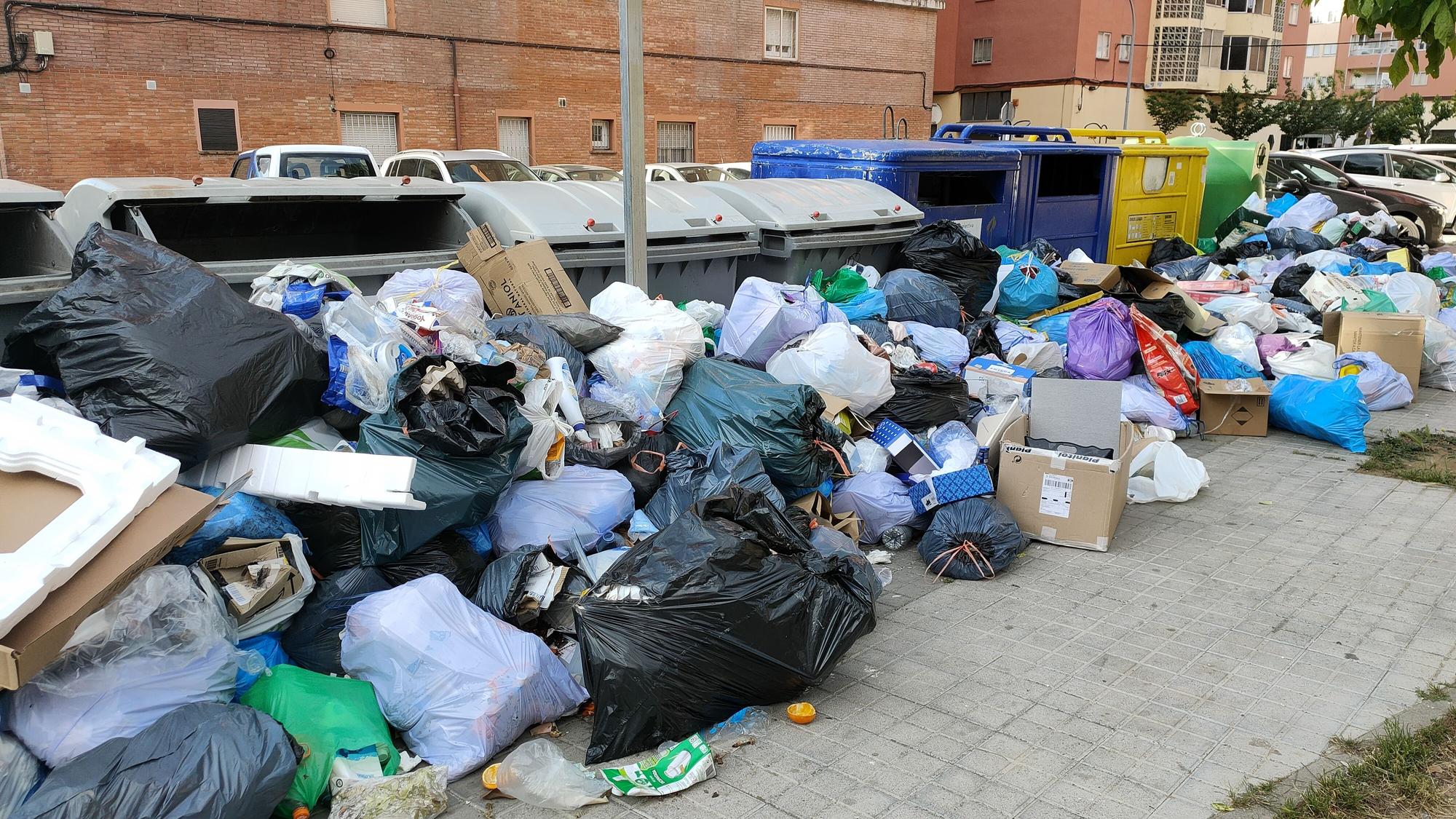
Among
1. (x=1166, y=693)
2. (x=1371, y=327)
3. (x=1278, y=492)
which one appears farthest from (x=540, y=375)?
(x=1371, y=327)

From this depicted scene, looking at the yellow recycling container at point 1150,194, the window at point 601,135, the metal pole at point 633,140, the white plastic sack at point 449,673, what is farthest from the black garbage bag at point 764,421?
the window at point 601,135

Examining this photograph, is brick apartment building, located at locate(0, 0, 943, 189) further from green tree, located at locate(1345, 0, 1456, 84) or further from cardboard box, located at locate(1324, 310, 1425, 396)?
green tree, located at locate(1345, 0, 1456, 84)

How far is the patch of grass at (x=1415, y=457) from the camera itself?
5.37 metres

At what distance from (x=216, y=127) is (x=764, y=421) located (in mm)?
15255

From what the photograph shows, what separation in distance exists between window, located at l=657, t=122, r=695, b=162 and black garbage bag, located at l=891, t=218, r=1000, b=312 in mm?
15687

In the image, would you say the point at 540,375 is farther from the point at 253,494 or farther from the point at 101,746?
the point at 101,746

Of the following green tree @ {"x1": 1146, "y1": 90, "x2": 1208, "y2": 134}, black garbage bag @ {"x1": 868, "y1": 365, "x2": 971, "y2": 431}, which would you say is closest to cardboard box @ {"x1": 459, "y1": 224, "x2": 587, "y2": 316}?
black garbage bag @ {"x1": 868, "y1": 365, "x2": 971, "y2": 431}

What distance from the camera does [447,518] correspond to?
3178 mm

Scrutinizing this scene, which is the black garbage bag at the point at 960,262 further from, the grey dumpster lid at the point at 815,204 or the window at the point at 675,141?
the window at the point at 675,141

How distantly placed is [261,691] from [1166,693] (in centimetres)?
263

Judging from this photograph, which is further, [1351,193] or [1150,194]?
[1351,193]

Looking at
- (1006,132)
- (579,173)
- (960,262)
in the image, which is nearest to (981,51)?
(579,173)

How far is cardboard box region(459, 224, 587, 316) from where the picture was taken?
4.77m

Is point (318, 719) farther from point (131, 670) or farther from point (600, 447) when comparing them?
point (600, 447)
